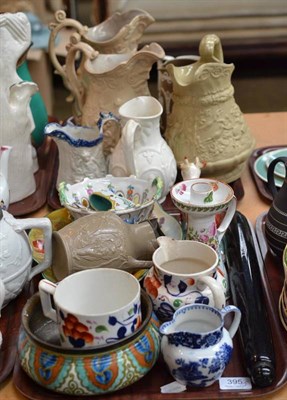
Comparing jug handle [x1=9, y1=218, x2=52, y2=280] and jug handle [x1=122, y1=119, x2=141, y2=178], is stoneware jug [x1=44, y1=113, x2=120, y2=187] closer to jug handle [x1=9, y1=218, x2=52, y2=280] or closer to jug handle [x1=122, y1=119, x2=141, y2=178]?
jug handle [x1=122, y1=119, x2=141, y2=178]

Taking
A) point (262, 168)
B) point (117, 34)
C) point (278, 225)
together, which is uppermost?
point (117, 34)

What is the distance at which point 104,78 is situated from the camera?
121 centimetres

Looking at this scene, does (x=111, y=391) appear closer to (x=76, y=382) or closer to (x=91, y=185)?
(x=76, y=382)

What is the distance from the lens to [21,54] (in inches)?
47.1

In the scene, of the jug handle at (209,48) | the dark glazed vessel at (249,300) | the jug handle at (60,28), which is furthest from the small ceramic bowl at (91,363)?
the jug handle at (60,28)

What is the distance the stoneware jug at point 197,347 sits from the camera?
704 mm

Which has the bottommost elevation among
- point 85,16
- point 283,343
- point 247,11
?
point 85,16

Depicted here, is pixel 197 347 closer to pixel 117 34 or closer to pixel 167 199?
pixel 167 199

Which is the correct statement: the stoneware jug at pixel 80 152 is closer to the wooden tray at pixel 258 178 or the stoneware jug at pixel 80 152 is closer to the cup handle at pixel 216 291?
the wooden tray at pixel 258 178

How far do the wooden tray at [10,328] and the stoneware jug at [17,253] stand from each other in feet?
0.06

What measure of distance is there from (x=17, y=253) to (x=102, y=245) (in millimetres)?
117

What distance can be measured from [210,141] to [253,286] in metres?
0.38

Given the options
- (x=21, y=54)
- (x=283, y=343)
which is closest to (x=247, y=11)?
(x=21, y=54)

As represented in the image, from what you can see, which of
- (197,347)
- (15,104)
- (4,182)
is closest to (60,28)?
(15,104)
